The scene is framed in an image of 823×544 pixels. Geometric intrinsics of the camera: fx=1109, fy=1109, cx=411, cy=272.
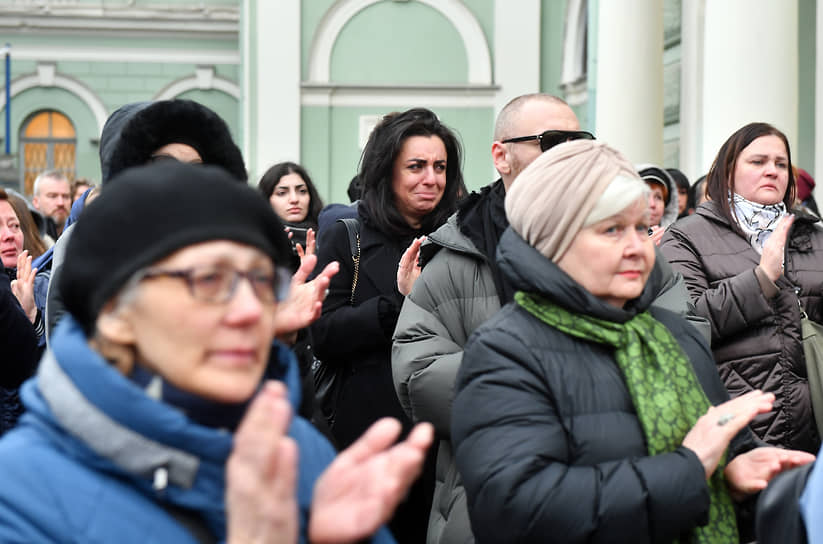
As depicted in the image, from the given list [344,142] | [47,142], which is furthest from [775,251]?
[47,142]

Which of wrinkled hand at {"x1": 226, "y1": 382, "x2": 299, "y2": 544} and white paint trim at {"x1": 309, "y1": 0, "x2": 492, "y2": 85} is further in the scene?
white paint trim at {"x1": 309, "y1": 0, "x2": 492, "y2": 85}

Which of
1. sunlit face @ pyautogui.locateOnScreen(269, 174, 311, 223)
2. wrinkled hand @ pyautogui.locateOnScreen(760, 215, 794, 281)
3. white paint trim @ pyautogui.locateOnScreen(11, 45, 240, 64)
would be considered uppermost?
white paint trim @ pyautogui.locateOnScreen(11, 45, 240, 64)

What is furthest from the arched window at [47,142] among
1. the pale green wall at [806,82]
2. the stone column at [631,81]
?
the pale green wall at [806,82]

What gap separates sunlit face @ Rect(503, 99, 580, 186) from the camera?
3551 millimetres

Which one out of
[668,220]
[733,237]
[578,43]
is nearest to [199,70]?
[578,43]

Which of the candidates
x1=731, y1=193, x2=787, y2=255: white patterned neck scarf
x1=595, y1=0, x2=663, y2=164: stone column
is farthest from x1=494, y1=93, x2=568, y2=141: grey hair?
x1=595, y1=0, x2=663, y2=164: stone column

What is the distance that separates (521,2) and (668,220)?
13.8m

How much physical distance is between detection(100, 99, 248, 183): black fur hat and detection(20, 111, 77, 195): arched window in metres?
23.1

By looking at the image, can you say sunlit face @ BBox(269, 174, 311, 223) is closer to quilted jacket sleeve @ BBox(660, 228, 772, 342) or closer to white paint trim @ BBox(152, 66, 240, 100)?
quilted jacket sleeve @ BBox(660, 228, 772, 342)

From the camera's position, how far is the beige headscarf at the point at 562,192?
2432 mm

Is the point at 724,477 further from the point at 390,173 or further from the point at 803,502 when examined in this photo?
the point at 390,173

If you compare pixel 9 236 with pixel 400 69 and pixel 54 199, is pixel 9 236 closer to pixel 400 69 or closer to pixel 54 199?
pixel 54 199

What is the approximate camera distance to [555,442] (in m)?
2.27

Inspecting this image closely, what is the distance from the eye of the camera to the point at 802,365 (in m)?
4.00
